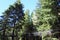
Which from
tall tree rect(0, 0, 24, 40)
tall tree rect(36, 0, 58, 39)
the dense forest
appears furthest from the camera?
tall tree rect(0, 0, 24, 40)

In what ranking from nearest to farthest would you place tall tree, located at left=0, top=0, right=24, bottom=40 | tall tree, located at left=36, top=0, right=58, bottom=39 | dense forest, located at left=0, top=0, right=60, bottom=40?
tall tree, located at left=36, top=0, right=58, bottom=39 → dense forest, located at left=0, top=0, right=60, bottom=40 → tall tree, located at left=0, top=0, right=24, bottom=40

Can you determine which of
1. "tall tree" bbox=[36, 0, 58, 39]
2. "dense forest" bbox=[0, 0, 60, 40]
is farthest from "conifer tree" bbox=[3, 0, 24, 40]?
"tall tree" bbox=[36, 0, 58, 39]

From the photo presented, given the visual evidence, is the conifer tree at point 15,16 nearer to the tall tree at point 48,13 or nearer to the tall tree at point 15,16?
the tall tree at point 15,16

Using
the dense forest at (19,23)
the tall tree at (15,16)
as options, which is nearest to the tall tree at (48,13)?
the dense forest at (19,23)

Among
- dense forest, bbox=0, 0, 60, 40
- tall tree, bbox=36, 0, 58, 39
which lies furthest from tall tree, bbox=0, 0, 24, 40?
tall tree, bbox=36, 0, 58, 39

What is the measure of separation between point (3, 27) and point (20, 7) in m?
5.43

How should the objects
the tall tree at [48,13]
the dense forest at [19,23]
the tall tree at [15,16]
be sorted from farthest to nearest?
the tall tree at [15,16]
the dense forest at [19,23]
the tall tree at [48,13]

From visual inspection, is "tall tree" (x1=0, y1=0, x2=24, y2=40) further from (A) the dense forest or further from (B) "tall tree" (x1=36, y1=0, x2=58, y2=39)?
(B) "tall tree" (x1=36, y1=0, x2=58, y2=39)

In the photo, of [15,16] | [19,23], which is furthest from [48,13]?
[15,16]

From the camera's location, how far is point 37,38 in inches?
1462

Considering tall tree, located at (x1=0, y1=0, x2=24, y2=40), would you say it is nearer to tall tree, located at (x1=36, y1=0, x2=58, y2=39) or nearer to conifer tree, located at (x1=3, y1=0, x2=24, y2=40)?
conifer tree, located at (x1=3, y1=0, x2=24, y2=40)

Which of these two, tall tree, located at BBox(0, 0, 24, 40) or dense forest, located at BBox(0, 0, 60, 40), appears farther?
tall tree, located at BBox(0, 0, 24, 40)

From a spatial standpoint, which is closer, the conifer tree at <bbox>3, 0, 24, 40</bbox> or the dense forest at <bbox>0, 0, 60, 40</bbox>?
the dense forest at <bbox>0, 0, 60, 40</bbox>

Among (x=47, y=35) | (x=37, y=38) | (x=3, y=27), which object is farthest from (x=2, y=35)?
(x=47, y=35)
